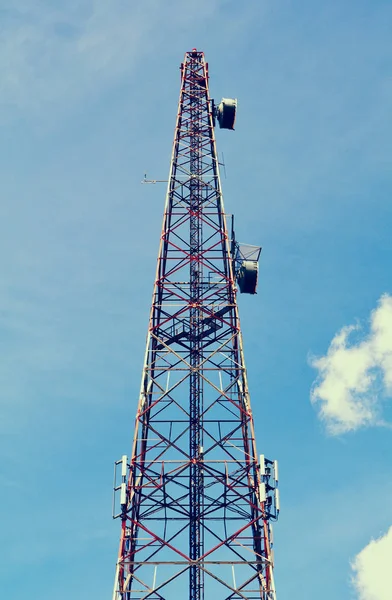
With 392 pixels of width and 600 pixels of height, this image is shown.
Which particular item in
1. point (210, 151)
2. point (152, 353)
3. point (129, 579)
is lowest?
point (129, 579)

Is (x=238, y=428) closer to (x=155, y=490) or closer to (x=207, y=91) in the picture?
(x=155, y=490)

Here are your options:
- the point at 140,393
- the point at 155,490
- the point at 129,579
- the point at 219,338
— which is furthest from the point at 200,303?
the point at 129,579

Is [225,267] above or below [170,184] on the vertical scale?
below

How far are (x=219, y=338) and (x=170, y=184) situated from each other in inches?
500

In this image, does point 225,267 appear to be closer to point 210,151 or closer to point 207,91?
point 210,151

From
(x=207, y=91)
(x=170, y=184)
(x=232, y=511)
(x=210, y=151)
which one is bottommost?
(x=232, y=511)

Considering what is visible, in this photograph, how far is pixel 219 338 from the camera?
50250 mm

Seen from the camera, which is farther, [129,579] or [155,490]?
[155,490]

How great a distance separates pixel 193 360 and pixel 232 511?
9727 mm

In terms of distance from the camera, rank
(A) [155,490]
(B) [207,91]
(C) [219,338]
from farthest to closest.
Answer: (B) [207,91] < (C) [219,338] < (A) [155,490]

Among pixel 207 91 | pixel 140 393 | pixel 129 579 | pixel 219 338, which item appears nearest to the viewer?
pixel 129 579

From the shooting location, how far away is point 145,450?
46062 mm

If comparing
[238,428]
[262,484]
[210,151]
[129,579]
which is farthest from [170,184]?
[129,579]

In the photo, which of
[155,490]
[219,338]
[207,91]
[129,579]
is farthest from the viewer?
[207,91]
